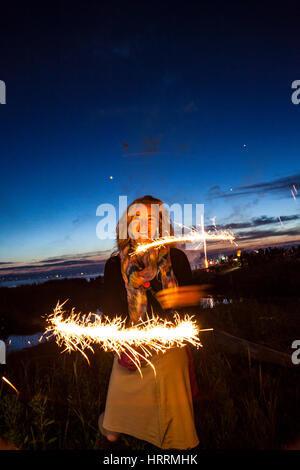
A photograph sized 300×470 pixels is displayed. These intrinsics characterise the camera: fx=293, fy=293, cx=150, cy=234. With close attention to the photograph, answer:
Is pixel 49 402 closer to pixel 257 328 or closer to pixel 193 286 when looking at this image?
pixel 193 286

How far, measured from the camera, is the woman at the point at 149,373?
2.66 m

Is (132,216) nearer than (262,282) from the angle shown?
Yes

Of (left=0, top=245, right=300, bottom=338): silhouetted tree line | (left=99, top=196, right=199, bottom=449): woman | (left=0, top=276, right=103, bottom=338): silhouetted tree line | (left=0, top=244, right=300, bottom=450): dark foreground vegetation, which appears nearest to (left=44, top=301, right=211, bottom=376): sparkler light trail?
(left=99, top=196, right=199, bottom=449): woman

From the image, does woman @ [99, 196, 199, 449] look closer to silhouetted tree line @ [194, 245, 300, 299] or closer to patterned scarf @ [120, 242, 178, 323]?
patterned scarf @ [120, 242, 178, 323]

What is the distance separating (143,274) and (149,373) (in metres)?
0.96

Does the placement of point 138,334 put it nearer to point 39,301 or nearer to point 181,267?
point 181,267

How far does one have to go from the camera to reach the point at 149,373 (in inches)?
111

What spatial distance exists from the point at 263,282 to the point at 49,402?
57.0ft

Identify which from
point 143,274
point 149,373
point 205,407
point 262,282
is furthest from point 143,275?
point 262,282

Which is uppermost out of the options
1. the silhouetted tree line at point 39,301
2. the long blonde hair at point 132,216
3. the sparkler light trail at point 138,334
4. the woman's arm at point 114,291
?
the long blonde hair at point 132,216

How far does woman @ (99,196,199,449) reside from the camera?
2660 millimetres

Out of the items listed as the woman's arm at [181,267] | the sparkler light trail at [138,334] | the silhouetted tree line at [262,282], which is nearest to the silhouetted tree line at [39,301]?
the silhouetted tree line at [262,282]

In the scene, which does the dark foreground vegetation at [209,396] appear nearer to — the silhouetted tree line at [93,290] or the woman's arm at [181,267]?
the woman's arm at [181,267]
